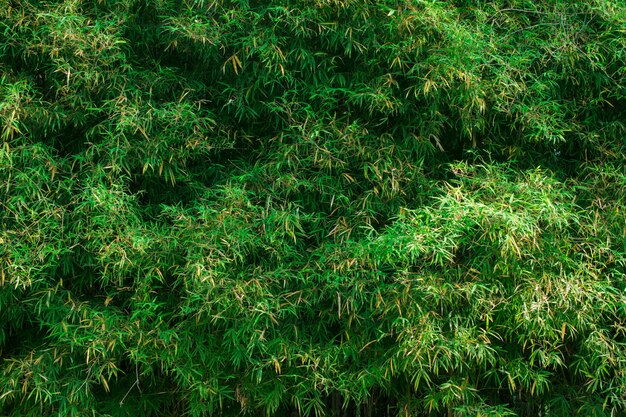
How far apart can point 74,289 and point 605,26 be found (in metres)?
2.81

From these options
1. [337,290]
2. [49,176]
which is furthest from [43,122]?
[337,290]

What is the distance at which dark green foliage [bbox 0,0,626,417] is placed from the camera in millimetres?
3352

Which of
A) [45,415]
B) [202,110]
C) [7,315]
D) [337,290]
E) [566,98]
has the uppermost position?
[566,98]

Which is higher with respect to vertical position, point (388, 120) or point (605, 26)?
point (605, 26)

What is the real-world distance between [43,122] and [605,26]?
270 centimetres

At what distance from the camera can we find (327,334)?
3.52 metres

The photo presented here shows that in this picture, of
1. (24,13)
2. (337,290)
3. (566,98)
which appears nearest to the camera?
(337,290)

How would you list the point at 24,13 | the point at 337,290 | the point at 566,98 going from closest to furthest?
the point at 337,290
the point at 24,13
the point at 566,98

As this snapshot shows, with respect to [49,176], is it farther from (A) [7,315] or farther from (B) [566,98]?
(B) [566,98]

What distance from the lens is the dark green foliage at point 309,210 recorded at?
3.35 metres

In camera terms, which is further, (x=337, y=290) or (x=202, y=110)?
(x=202, y=110)

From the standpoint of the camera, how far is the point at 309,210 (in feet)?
12.0

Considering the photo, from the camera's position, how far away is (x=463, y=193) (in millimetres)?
3531

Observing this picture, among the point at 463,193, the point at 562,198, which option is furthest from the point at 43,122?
the point at 562,198
